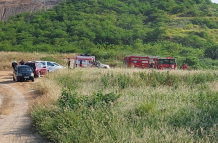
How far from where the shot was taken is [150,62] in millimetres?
38281

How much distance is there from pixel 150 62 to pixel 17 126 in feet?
90.8

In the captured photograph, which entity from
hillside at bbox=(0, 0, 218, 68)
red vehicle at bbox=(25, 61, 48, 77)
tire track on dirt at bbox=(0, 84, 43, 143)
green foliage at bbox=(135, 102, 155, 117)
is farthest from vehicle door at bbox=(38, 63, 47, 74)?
green foliage at bbox=(135, 102, 155, 117)

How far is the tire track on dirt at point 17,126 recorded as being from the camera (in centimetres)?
1012

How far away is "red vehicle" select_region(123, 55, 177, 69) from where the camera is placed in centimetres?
3731

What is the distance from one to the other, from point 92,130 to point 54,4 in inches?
3815

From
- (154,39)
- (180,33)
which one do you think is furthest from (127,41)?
(180,33)

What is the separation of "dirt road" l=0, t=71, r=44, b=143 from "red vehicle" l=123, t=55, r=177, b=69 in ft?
53.0

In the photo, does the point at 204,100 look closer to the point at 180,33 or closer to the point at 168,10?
the point at 180,33

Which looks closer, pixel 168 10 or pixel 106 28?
pixel 106 28

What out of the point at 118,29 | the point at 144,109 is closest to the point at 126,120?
the point at 144,109

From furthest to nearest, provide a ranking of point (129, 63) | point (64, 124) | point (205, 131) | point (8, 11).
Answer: point (8, 11), point (129, 63), point (64, 124), point (205, 131)

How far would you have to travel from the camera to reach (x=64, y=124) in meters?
9.65

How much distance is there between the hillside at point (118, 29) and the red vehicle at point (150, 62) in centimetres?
1314

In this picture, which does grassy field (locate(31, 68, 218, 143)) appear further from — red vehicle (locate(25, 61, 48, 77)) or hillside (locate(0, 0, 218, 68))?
hillside (locate(0, 0, 218, 68))
